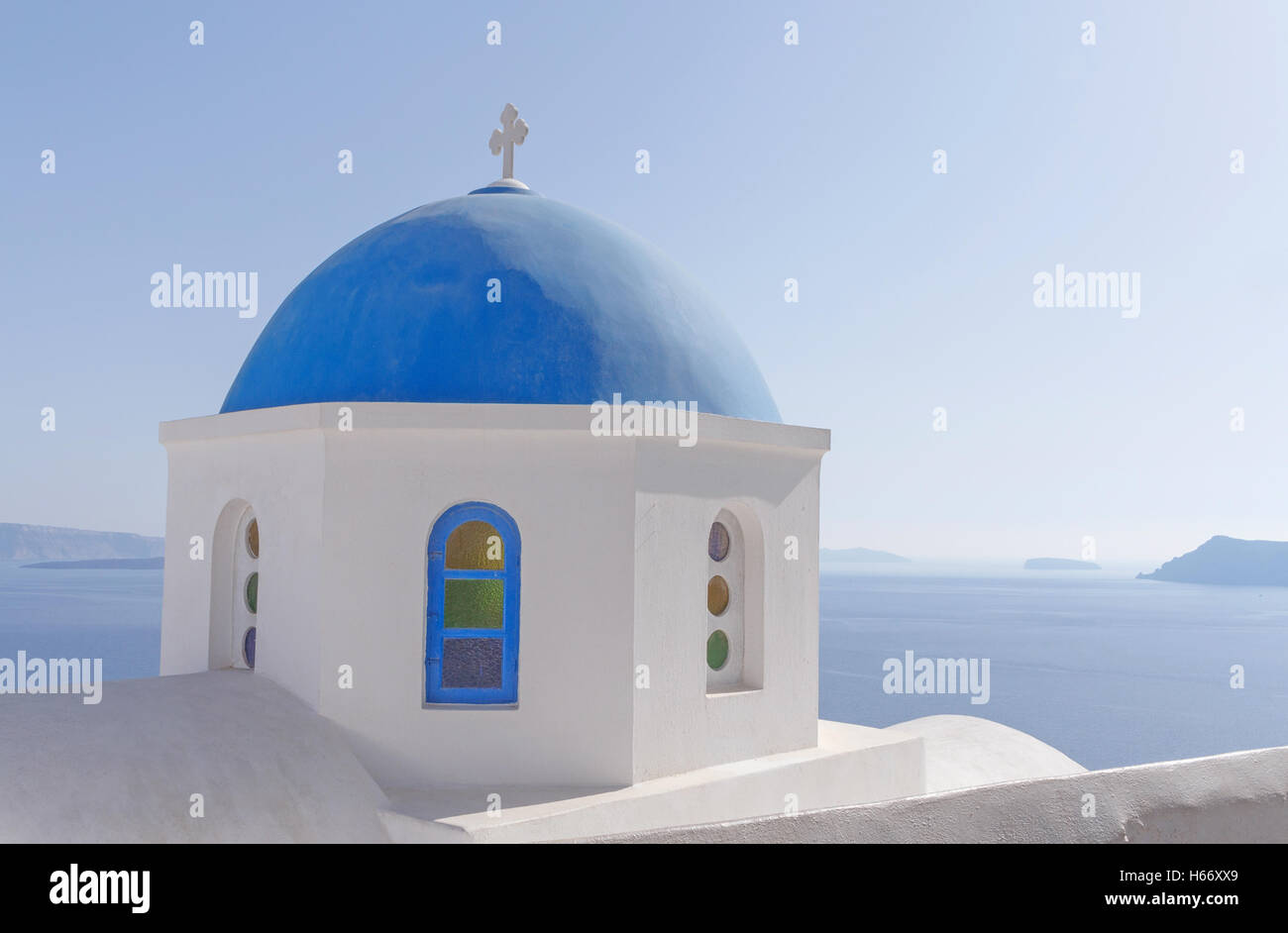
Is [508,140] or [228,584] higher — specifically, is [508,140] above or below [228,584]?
above

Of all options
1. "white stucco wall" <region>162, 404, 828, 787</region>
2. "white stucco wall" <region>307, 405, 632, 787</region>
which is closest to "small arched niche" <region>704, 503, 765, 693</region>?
"white stucco wall" <region>162, 404, 828, 787</region>

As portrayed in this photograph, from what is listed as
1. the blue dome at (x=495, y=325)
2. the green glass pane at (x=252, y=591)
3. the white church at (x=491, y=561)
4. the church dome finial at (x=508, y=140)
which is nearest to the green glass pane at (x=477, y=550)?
the white church at (x=491, y=561)

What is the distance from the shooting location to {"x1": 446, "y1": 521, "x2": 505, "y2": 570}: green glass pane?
7.74 metres

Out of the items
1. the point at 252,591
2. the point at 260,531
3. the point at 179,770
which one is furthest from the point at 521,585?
the point at 252,591

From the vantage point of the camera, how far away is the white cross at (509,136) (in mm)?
9180

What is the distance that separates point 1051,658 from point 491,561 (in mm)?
79405

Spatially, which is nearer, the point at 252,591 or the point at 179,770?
the point at 179,770

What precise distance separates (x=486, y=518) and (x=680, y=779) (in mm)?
2236

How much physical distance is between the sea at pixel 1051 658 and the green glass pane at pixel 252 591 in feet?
69.2

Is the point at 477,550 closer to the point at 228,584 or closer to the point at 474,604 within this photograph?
the point at 474,604

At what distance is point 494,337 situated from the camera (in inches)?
289

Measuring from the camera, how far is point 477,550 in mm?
7867
